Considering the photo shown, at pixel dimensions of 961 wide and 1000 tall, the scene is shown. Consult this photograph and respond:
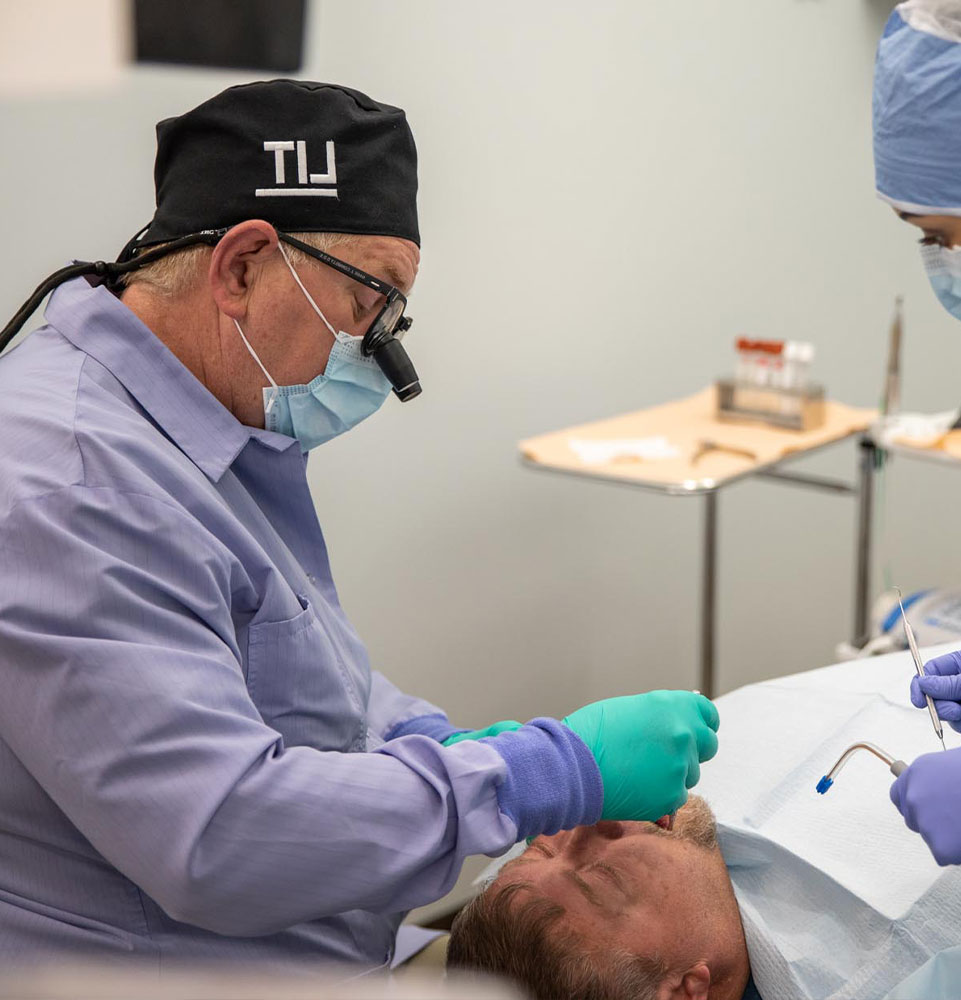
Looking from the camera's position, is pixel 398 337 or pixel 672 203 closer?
pixel 398 337

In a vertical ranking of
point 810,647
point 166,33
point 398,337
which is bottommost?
point 810,647

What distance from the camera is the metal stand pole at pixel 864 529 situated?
2664 millimetres

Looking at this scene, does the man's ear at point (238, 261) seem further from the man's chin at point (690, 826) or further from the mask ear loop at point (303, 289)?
the man's chin at point (690, 826)

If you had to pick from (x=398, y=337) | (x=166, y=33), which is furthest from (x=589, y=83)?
(x=398, y=337)

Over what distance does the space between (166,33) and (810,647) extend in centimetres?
250

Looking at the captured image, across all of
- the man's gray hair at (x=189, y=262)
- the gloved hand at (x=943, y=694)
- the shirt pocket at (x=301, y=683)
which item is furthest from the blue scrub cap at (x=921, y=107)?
the shirt pocket at (x=301, y=683)

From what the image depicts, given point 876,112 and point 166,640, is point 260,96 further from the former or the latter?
point 876,112

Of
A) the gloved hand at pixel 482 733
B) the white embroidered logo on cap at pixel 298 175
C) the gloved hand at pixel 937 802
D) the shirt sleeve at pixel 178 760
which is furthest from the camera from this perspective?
the gloved hand at pixel 482 733

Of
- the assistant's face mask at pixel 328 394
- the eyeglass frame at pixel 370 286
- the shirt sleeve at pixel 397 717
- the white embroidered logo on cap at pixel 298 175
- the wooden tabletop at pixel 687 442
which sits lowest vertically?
the shirt sleeve at pixel 397 717

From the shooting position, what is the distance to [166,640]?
105cm

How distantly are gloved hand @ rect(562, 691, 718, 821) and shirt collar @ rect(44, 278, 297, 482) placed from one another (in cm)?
49

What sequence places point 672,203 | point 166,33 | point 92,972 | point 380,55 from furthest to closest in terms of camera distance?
point 672,203 < point 380,55 < point 166,33 < point 92,972

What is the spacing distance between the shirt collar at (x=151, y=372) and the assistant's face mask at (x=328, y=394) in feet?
0.27

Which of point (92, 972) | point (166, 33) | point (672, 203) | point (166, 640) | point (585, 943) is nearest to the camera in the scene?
point (92, 972)
